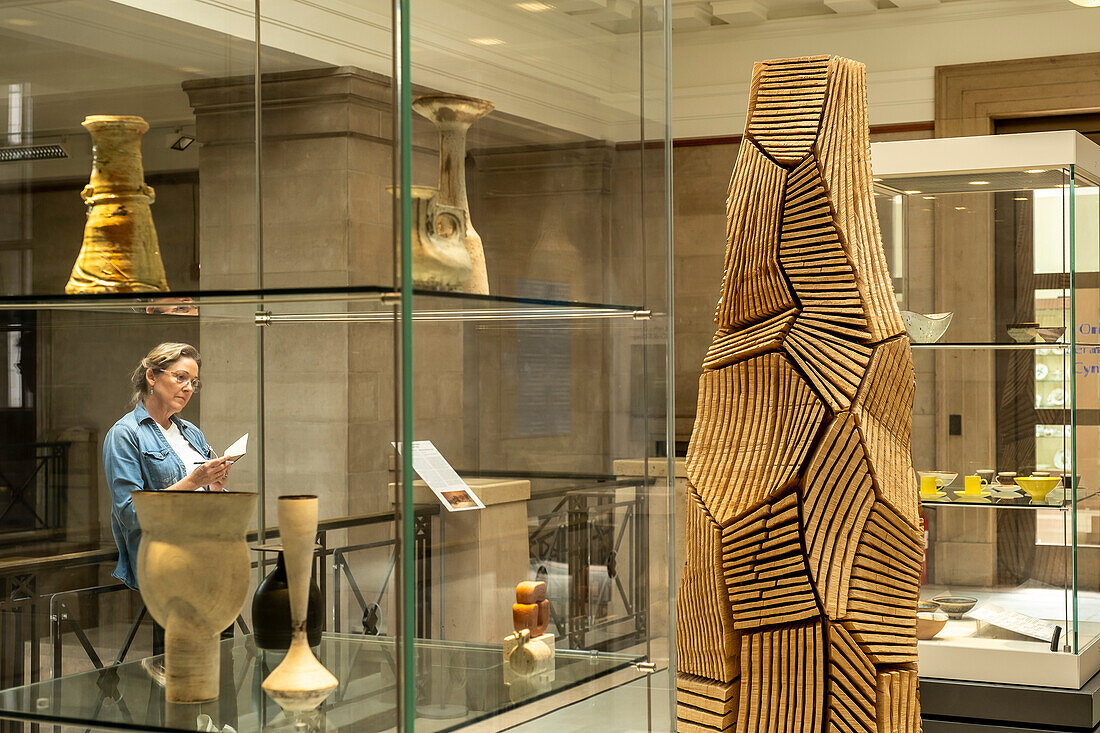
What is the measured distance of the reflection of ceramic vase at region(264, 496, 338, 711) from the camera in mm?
1129

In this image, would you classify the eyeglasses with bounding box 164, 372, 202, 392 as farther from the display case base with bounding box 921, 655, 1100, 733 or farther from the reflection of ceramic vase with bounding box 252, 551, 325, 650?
the display case base with bounding box 921, 655, 1100, 733

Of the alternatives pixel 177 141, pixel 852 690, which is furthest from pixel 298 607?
pixel 852 690

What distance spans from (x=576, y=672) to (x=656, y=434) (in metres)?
0.32

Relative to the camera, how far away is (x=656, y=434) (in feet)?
5.01

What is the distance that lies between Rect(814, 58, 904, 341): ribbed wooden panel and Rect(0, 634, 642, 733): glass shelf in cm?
132

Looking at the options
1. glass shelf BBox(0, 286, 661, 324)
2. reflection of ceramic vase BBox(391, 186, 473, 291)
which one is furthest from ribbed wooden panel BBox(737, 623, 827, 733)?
reflection of ceramic vase BBox(391, 186, 473, 291)

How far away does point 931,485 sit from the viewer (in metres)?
4.27

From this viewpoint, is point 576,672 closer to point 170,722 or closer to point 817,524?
Answer: point 170,722

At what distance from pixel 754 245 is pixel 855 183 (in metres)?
0.24

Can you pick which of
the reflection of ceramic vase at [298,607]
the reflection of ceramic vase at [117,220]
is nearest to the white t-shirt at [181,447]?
the reflection of ceramic vase at [117,220]

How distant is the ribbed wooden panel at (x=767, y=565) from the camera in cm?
233

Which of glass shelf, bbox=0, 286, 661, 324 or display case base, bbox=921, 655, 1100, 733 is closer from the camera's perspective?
glass shelf, bbox=0, 286, 661, 324

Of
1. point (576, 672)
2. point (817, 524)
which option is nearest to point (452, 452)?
point (576, 672)

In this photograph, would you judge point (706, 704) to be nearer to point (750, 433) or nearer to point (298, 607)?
point (750, 433)
